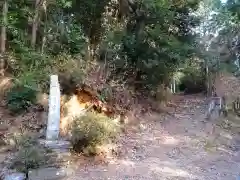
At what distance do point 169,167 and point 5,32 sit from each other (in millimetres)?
6605

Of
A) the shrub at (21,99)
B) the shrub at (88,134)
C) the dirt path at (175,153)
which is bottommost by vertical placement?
the dirt path at (175,153)

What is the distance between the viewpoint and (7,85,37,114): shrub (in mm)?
8867

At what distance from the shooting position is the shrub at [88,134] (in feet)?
23.4

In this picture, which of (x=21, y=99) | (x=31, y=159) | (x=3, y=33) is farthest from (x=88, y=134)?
(x=3, y=33)

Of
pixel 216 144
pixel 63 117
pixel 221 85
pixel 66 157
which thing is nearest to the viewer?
pixel 66 157

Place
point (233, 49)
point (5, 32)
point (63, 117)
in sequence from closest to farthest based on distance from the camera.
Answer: point (63, 117), point (5, 32), point (233, 49)

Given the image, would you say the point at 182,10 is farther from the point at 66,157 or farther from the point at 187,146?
the point at 66,157

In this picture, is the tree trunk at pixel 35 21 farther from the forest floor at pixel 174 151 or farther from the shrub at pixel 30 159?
the shrub at pixel 30 159

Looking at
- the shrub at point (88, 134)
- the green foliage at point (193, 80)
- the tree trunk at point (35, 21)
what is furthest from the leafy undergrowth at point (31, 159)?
the green foliage at point (193, 80)

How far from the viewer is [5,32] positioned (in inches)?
415

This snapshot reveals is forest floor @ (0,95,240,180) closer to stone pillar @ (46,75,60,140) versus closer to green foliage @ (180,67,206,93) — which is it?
stone pillar @ (46,75,60,140)

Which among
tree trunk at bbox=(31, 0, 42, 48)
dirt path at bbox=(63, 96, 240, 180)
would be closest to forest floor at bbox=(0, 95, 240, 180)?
dirt path at bbox=(63, 96, 240, 180)

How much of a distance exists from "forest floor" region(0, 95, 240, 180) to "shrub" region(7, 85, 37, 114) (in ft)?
8.46

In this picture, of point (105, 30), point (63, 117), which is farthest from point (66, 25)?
point (63, 117)
